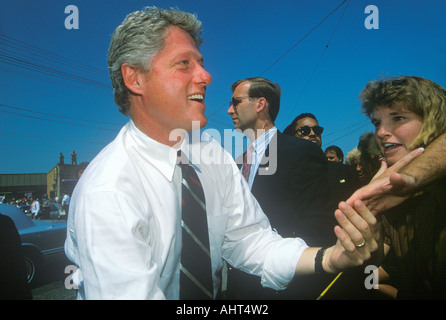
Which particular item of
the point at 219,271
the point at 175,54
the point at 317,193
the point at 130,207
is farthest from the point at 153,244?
the point at 317,193

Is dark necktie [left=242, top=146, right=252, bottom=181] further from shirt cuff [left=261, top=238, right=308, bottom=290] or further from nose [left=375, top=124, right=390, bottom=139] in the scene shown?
shirt cuff [left=261, top=238, right=308, bottom=290]

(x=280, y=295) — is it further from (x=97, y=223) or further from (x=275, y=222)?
(x=97, y=223)

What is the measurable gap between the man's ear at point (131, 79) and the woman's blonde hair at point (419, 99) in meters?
1.60

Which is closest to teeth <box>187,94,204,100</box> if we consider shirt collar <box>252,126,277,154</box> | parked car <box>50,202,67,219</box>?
shirt collar <box>252,126,277,154</box>

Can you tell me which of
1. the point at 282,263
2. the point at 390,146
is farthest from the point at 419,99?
the point at 282,263

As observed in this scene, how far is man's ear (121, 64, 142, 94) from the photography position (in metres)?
1.55

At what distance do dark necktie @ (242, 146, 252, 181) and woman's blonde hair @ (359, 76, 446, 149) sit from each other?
132 cm

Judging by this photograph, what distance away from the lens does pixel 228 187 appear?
1.67 meters

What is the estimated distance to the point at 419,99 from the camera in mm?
1707

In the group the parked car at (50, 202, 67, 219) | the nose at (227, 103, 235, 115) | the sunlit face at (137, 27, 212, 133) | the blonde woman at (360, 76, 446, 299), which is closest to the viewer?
the blonde woman at (360, 76, 446, 299)

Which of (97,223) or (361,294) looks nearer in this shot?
(97,223)

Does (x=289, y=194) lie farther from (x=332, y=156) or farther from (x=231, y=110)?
(x=332, y=156)

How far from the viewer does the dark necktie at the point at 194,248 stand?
1248 mm

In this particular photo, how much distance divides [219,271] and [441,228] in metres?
1.13
